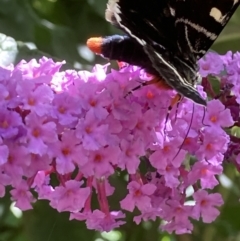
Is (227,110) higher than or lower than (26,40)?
higher

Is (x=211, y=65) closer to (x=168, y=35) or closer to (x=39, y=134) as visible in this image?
(x=168, y=35)

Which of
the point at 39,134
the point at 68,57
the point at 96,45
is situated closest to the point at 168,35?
the point at 96,45

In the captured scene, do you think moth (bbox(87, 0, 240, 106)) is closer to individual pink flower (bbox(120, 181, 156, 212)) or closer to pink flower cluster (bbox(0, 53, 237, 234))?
pink flower cluster (bbox(0, 53, 237, 234))

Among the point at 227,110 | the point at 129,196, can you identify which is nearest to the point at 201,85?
the point at 227,110

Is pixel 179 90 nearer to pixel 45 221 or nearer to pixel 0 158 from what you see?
pixel 0 158

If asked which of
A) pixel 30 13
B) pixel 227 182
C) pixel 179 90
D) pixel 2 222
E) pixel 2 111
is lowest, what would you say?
pixel 2 222

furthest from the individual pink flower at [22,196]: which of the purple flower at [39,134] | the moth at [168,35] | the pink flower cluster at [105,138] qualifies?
the moth at [168,35]

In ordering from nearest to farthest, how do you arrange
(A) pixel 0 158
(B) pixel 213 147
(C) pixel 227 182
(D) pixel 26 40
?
(A) pixel 0 158 → (B) pixel 213 147 → (D) pixel 26 40 → (C) pixel 227 182
